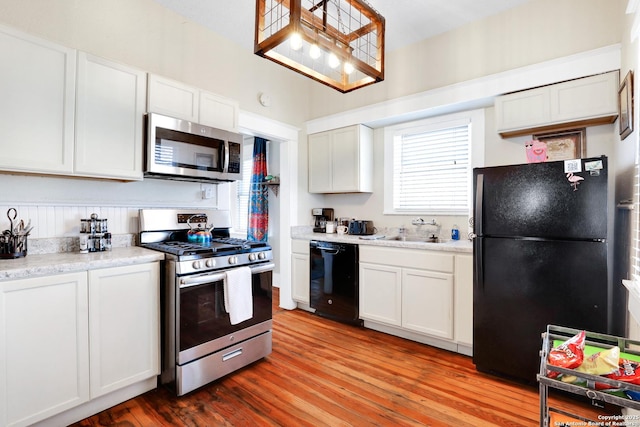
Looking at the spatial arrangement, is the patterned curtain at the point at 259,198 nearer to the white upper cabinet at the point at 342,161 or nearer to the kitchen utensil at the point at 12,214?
the white upper cabinet at the point at 342,161

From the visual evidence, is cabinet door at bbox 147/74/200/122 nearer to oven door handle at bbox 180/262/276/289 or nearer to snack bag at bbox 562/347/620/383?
oven door handle at bbox 180/262/276/289

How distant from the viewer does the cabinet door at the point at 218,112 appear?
2619mm

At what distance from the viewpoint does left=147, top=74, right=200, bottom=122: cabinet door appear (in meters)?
2.30

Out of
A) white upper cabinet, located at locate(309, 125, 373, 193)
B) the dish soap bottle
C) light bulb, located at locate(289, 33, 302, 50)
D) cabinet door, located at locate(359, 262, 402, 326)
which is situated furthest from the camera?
white upper cabinet, located at locate(309, 125, 373, 193)

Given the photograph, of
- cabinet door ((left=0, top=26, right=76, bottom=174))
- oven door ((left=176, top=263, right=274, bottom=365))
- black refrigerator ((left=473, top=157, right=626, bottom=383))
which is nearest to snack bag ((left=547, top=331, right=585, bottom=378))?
black refrigerator ((left=473, top=157, right=626, bottom=383))

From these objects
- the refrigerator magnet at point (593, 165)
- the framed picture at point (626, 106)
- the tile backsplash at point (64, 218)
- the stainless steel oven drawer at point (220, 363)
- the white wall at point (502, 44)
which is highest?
the white wall at point (502, 44)

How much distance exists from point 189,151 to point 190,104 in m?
0.41

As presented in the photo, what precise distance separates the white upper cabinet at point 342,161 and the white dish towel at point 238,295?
1708 mm

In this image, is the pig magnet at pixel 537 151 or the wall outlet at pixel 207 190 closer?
the pig magnet at pixel 537 151

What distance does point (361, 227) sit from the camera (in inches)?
143

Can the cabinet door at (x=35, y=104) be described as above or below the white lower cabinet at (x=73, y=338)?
above

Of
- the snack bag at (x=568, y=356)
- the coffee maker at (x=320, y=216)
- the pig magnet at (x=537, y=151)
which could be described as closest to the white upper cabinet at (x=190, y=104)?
the coffee maker at (x=320, y=216)

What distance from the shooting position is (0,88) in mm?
1695

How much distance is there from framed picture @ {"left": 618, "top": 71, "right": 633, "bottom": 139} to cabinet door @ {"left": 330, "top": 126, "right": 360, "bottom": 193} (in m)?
2.14
